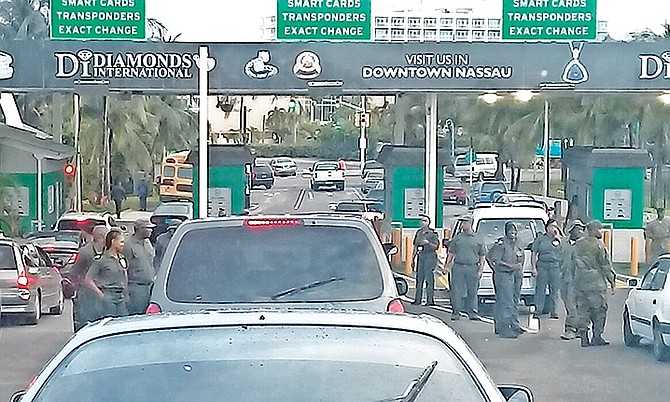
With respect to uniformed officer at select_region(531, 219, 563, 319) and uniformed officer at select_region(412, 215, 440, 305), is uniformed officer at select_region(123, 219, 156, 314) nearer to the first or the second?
uniformed officer at select_region(531, 219, 563, 319)

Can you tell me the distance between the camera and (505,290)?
16.5 metres

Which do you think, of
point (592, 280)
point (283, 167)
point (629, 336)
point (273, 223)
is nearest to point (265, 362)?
point (273, 223)

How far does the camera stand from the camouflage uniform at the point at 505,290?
54.2ft

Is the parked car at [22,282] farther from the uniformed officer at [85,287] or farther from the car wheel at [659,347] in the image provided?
the car wheel at [659,347]

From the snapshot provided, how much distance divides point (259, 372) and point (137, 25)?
63.2ft

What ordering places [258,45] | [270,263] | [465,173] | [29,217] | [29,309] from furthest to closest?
[465,173]
[29,217]
[258,45]
[29,309]
[270,263]

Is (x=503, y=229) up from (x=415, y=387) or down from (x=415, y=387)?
down

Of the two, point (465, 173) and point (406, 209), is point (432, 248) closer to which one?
point (406, 209)

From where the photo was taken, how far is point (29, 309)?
1784cm

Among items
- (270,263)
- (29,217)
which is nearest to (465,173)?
(29,217)

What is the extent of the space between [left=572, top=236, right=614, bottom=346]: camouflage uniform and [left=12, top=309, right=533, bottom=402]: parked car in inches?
436

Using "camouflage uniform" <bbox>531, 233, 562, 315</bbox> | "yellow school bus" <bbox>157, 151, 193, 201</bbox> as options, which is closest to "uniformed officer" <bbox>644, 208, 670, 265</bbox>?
"camouflage uniform" <bbox>531, 233, 562, 315</bbox>

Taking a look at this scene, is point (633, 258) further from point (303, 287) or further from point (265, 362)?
point (265, 362)

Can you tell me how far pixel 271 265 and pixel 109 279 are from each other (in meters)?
4.75
